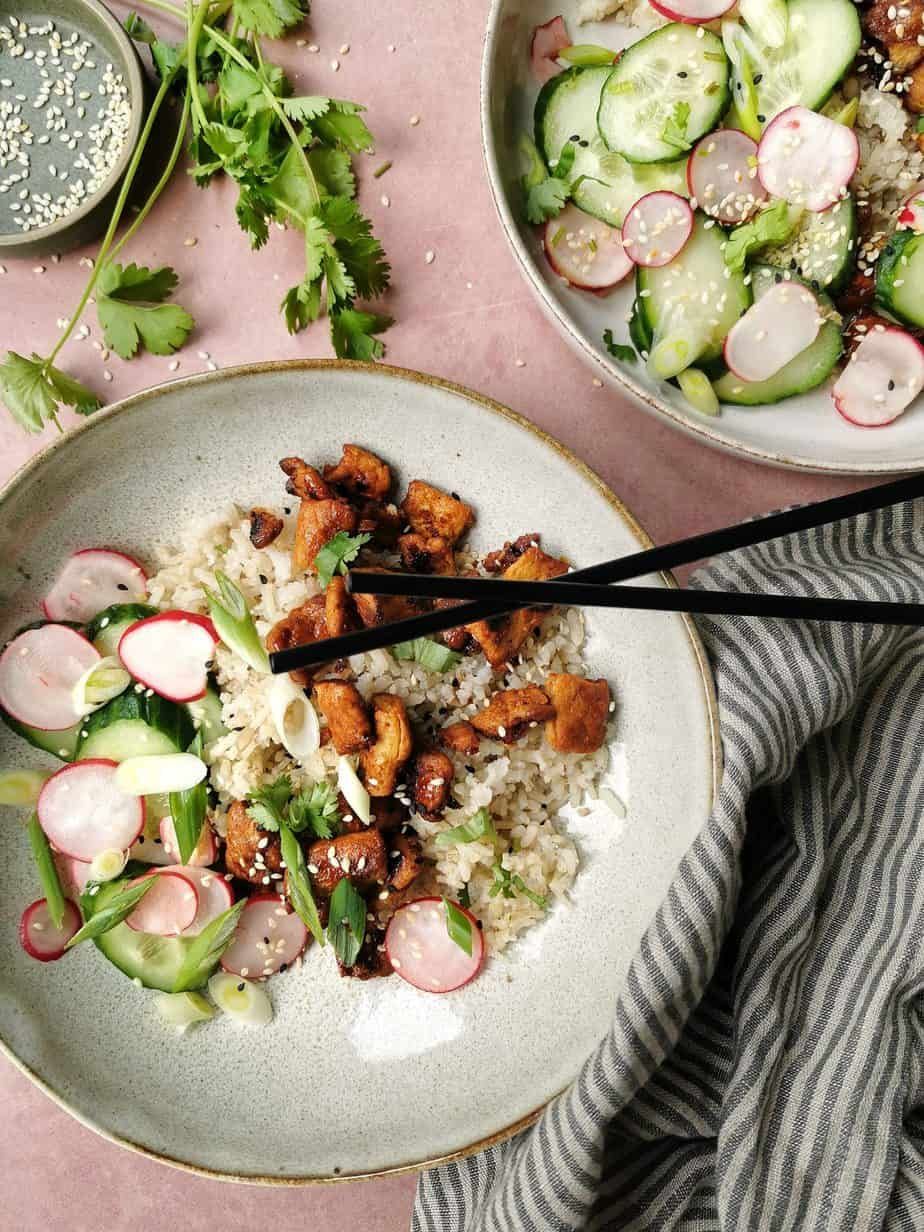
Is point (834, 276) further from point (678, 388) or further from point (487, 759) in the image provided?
point (487, 759)

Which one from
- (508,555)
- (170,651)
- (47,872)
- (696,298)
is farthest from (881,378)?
(47,872)

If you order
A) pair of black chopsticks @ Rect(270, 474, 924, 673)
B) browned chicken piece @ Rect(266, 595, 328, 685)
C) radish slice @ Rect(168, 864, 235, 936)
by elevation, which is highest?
pair of black chopsticks @ Rect(270, 474, 924, 673)

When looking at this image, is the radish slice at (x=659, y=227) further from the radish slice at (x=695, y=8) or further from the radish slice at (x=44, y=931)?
the radish slice at (x=44, y=931)

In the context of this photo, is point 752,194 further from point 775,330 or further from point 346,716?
point 346,716

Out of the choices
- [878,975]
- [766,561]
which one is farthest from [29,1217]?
[766,561]

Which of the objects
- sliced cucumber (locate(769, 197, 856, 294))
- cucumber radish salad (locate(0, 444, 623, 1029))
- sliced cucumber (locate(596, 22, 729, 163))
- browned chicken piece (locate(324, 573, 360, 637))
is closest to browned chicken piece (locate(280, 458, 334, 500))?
cucumber radish salad (locate(0, 444, 623, 1029))

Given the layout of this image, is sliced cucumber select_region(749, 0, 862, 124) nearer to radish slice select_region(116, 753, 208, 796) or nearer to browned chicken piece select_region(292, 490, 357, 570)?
browned chicken piece select_region(292, 490, 357, 570)
